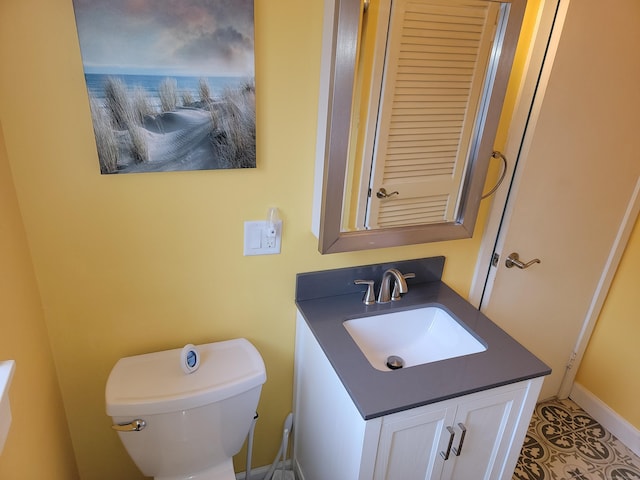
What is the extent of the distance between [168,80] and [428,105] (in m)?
0.75

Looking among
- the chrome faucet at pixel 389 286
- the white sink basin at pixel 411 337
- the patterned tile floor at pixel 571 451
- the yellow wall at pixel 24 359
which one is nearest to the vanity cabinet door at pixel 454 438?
the white sink basin at pixel 411 337

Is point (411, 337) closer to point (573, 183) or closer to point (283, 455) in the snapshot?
point (283, 455)

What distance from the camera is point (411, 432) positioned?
3.93ft

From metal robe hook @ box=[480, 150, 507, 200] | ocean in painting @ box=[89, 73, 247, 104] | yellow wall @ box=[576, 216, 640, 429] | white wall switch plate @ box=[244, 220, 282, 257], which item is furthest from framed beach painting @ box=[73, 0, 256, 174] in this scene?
yellow wall @ box=[576, 216, 640, 429]

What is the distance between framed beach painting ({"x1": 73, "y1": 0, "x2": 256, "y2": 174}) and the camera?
1.01m

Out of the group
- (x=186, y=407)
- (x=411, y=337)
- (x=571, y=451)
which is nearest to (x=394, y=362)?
(x=411, y=337)

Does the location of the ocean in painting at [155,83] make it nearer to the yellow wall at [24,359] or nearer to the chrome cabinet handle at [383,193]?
the yellow wall at [24,359]

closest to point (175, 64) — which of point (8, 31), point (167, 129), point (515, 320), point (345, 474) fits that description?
point (167, 129)

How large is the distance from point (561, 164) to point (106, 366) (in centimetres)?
173

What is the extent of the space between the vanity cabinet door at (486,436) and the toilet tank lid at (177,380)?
616mm

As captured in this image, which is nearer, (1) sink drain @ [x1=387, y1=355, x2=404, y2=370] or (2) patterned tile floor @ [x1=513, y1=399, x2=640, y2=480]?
(1) sink drain @ [x1=387, y1=355, x2=404, y2=370]

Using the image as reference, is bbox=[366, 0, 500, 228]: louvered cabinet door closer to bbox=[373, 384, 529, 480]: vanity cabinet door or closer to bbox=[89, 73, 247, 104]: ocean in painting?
bbox=[89, 73, 247, 104]: ocean in painting

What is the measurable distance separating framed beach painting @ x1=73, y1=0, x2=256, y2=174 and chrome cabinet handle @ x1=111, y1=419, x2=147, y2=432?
0.68 meters

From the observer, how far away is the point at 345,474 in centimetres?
127
